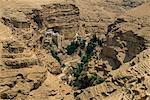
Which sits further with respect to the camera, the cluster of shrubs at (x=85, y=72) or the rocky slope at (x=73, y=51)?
the cluster of shrubs at (x=85, y=72)

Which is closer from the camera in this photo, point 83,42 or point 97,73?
point 97,73

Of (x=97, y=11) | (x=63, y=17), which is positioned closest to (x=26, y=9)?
(x=63, y=17)

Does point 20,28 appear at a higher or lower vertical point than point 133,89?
lower

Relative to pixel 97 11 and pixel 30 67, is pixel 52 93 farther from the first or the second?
pixel 97 11

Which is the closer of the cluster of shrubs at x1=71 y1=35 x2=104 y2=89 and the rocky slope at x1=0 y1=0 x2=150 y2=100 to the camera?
the rocky slope at x1=0 y1=0 x2=150 y2=100

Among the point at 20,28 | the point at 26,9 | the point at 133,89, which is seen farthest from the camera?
the point at 26,9

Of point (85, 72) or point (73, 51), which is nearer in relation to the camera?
point (85, 72)

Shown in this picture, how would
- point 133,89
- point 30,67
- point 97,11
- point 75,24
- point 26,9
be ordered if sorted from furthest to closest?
point 97,11 → point 75,24 → point 26,9 → point 30,67 → point 133,89

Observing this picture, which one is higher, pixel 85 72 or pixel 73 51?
pixel 85 72
